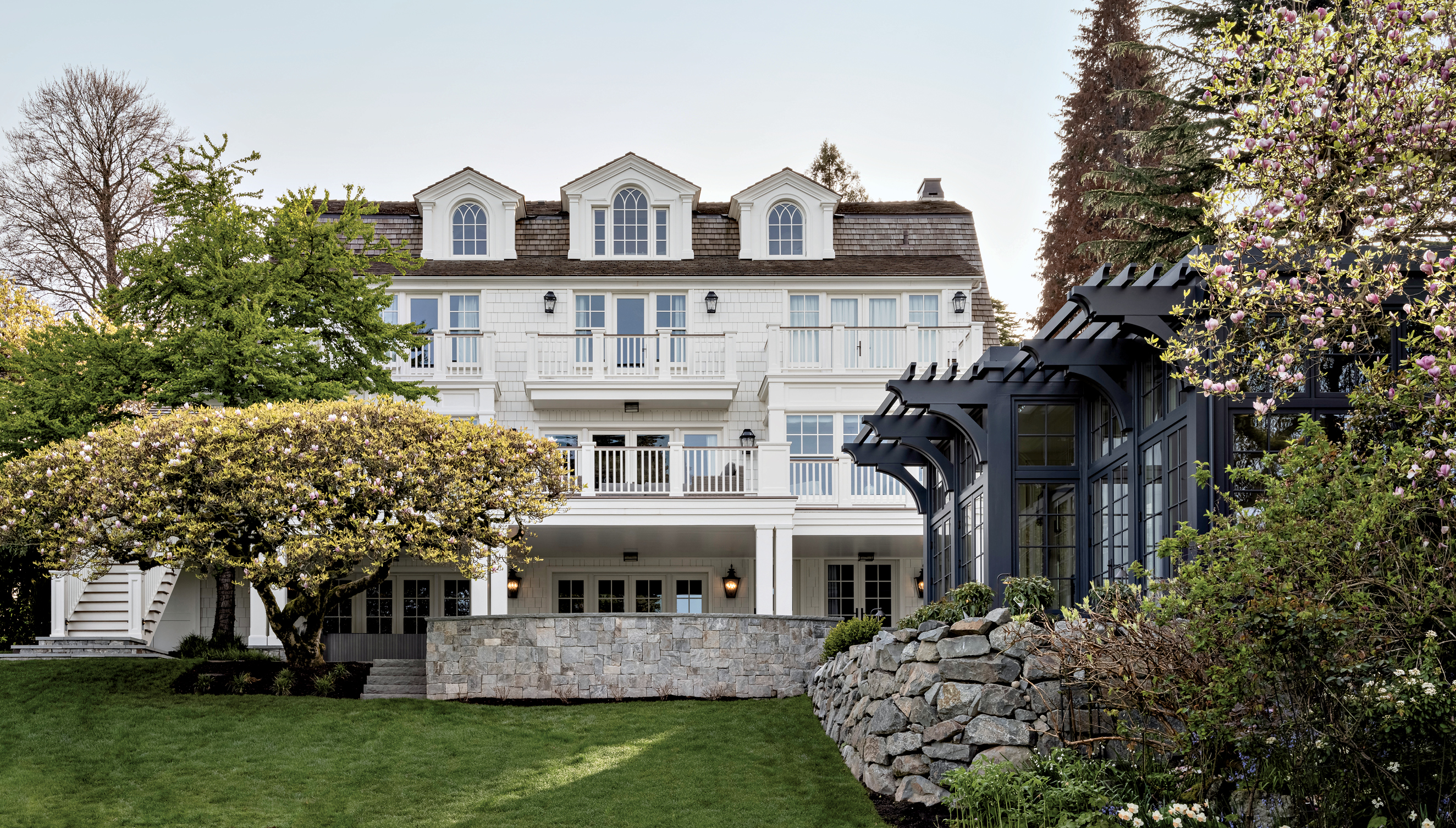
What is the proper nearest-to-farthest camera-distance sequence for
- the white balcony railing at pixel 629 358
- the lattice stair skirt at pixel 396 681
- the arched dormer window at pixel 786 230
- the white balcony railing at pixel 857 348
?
the lattice stair skirt at pixel 396 681 < the white balcony railing at pixel 857 348 < the white balcony railing at pixel 629 358 < the arched dormer window at pixel 786 230

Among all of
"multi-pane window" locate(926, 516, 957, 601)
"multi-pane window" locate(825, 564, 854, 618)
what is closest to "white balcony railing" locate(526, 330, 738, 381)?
"multi-pane window" locate(825, 564, 854, 618)

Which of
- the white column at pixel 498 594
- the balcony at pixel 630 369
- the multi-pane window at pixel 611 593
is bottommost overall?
the multi-pane window at pixel 611 593

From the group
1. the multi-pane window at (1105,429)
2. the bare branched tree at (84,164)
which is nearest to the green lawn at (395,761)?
the multi-pane window at (1105,429)

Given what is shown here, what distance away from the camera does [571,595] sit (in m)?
23.2

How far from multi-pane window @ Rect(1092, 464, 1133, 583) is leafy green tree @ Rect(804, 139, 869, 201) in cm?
2628

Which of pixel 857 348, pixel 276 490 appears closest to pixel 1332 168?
pixel 276 490

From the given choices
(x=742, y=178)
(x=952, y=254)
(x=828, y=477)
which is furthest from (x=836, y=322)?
(x=742, y=178)

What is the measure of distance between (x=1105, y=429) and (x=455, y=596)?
1451 cm

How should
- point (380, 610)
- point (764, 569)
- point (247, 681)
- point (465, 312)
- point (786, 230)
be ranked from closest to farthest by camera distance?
point (247, 681) → point (764, 569) → point (380, 610) → point (465, 312) → point (786, 230)

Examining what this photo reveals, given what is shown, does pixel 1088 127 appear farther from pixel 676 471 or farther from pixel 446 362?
pixel 446 362

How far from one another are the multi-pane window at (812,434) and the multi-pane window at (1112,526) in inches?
390

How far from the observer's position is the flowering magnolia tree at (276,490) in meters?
14.1

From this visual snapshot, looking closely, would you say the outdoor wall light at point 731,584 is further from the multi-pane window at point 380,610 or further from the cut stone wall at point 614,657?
the multi-pane window at point 380,610

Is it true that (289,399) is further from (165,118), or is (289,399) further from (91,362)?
(165,118)
